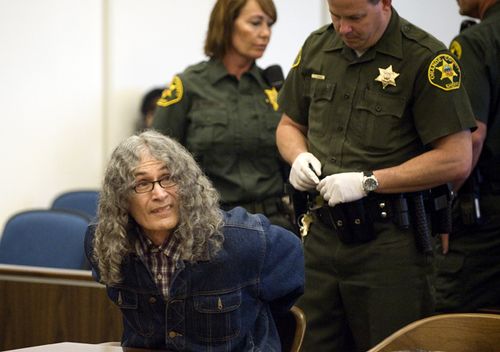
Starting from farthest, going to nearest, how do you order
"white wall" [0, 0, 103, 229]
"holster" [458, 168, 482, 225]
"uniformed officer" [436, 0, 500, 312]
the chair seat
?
"white wall" [0, 0, 103, 229]
the chair seat
"holster" [458, 168, 482, 225]
"uniformed officer" [436, 0, 500, 312]

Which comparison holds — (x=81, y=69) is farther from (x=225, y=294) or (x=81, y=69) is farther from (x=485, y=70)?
(x=225, y=294)

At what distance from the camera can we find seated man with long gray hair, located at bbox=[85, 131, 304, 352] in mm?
2588

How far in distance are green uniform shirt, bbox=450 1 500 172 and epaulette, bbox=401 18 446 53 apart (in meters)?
0.42

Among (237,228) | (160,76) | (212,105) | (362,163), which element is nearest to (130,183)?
(237,228)

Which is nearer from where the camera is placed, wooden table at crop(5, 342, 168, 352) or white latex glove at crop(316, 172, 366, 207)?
wooden table at crop(5, 342, 168, 352)

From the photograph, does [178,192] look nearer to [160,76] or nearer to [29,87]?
[29,87]

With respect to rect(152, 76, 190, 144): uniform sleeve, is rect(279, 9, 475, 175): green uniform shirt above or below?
above

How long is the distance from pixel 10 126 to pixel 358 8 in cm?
359

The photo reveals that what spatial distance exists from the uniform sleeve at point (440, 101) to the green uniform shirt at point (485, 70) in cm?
43

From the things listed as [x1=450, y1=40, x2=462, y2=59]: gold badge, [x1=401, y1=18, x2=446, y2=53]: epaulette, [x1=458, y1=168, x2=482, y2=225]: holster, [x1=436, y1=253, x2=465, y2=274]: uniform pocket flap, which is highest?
[x1=401, y1=18, x2=446, y2=53]: epaulette

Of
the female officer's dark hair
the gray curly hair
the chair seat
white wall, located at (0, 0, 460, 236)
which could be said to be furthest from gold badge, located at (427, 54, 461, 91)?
white wall, located at (0, 0, 460, 236)

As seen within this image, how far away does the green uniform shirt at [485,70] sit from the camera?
3.39 metres

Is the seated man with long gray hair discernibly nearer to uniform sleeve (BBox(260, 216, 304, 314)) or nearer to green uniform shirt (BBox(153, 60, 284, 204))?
uniform sleeve (BBox(260, 216, 304, 314))

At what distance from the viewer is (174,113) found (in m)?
3.92
